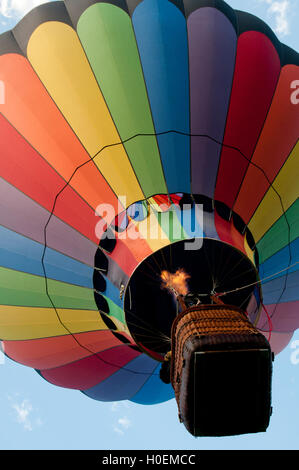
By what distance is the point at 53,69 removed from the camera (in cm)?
282

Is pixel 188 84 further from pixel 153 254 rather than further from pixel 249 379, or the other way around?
pixel 249 379

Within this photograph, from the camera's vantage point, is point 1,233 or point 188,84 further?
point 1,233

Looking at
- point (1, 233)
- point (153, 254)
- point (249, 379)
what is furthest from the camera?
point (1, 233)

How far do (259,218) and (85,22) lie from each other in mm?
1902

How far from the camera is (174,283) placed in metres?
2.77

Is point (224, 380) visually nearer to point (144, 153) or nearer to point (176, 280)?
point (176, 280)

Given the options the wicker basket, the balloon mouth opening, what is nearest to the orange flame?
the balloon mouth opening

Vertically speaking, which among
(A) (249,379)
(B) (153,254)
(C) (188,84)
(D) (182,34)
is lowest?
(A) (249,379)

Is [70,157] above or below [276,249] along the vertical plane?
above

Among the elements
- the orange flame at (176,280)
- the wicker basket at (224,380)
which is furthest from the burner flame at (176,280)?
the wicker basket at (224,380)

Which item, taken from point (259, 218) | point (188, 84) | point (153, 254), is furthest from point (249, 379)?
point (188, 84)

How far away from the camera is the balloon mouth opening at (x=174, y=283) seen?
273 centimetres

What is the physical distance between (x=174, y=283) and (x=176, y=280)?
0.03 meters

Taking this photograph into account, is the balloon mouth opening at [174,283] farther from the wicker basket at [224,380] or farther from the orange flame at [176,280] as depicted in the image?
the wicker basket at [224,380]
